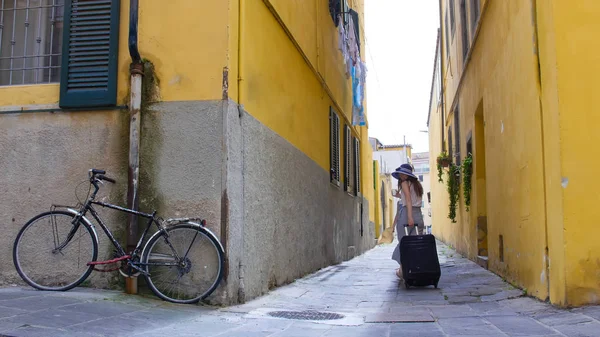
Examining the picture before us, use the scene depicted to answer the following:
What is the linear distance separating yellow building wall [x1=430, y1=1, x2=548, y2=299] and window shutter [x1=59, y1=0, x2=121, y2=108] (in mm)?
3925

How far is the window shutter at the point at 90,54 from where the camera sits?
5.62 meters

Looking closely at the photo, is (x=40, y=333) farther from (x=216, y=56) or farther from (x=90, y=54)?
(x=90, y=54)

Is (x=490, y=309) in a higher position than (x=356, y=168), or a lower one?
lower

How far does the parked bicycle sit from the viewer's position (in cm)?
519

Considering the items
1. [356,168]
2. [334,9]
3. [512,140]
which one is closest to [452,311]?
[512,140]

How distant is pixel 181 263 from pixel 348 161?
8606mm

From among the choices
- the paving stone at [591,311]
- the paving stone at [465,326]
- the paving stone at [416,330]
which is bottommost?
the paving stone at [416,330]

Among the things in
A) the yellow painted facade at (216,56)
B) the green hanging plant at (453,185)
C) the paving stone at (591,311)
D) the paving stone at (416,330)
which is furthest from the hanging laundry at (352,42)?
the paving stone at (591,311)

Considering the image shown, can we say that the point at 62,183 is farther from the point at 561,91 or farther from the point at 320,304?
the point at 561,91

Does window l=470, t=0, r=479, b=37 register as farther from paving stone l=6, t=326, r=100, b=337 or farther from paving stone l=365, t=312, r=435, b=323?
paving stone l=6, t=326, r=100, b=337

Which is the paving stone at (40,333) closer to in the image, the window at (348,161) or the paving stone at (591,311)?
the paving stone at (591,311)

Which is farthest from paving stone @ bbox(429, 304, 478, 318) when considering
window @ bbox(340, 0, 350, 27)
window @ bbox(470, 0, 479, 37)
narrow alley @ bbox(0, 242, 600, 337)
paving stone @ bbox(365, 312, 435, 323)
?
window @ bbox(340, 0, 350, 27)

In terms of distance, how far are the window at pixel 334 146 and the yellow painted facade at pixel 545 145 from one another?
3.85m

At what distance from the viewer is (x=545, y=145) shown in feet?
16.1
